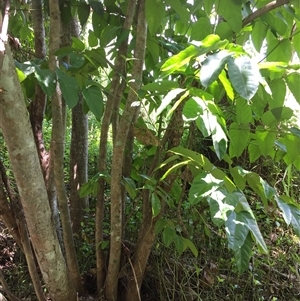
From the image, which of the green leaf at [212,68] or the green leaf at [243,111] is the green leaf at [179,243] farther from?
the green leaf at [212,68]

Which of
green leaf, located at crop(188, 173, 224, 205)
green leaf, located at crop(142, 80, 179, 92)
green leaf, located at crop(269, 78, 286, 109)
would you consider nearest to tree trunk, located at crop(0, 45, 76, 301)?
green leaf, located at crop(142, 80, 179, 92)

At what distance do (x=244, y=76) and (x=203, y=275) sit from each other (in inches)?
36.8

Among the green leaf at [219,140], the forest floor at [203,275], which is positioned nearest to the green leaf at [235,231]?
the green leaf at [219,140]

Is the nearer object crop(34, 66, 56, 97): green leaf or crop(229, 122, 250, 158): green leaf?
crop(34, 66, 56, 97): green leaf

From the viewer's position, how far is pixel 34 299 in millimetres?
1150

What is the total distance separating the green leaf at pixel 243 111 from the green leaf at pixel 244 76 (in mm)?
177

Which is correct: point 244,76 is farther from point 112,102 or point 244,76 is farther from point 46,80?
point 112,102

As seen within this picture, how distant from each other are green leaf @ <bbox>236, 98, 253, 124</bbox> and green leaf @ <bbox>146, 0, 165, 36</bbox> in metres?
0.29

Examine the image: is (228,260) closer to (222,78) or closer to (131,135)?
(131,135)

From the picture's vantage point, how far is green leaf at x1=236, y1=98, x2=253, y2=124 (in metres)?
0.65

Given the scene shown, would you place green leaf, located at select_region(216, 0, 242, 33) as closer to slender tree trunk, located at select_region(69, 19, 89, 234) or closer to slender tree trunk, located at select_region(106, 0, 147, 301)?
slender tree trunk, located at select_region(106, 0, 147, 301)

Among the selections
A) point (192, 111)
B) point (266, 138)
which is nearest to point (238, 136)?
point (266, 138)

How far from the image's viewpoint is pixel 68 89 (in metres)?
0.69

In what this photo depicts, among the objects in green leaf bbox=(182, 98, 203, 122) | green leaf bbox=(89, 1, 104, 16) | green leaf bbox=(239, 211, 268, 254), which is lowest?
green leaf bbox=(239, 211, 268, 254)
